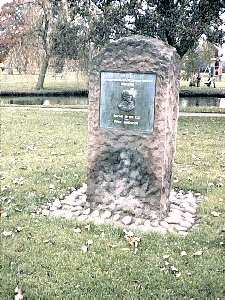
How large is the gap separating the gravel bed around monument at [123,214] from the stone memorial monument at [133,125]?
7cm

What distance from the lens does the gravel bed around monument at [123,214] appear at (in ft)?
19.7

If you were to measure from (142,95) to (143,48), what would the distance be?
1.81 ft

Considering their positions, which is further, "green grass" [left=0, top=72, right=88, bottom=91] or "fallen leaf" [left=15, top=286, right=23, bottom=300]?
"green grass" [left=0, top=72, right=88, bottom=91]

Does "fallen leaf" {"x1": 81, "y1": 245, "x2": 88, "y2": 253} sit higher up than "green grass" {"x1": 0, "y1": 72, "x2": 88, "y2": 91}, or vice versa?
"green grass" {"x1": 0, "y1": 72, "x2": 88, "y2": 91}

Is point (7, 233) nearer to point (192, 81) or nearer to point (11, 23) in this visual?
point (11, 23)

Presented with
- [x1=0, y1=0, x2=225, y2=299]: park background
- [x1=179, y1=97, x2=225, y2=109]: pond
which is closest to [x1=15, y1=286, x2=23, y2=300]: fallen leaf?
[x1=0, y1=0, x2=225, y2=299]: park background

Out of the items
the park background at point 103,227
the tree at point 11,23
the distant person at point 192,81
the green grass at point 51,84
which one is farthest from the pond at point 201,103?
the tree at point 11,23

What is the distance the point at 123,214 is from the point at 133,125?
3.58 feet

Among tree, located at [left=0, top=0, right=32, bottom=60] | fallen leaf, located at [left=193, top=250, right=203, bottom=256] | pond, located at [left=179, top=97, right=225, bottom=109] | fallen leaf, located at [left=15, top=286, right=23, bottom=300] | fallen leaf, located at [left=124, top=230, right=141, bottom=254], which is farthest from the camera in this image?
tree, located at [left=0, top=0, right=32, bottom=60]

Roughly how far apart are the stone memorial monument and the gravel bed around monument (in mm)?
69

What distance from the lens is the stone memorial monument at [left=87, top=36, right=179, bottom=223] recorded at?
241 inches

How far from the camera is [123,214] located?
6.31 meters

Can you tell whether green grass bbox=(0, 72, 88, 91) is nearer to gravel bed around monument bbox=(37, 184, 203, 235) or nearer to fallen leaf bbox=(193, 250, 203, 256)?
gravel bed around monument bbox=(37, 184, 203, 235)

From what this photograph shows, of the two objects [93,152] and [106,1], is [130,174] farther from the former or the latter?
[106,1]
